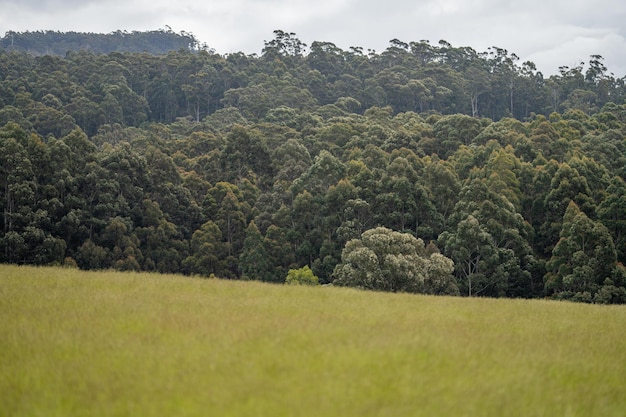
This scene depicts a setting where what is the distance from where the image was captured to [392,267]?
Answer: 34.5 metres

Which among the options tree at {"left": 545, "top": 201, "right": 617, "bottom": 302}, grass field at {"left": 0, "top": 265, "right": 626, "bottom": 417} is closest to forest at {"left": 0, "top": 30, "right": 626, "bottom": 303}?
tree at {"left": 545, "top": 201, "right": 617, "bottom": 302}

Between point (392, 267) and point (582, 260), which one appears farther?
point (582, 260)

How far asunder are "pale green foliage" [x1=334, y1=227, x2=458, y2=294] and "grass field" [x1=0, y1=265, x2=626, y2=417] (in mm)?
18379

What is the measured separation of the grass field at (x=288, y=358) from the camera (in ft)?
26.3

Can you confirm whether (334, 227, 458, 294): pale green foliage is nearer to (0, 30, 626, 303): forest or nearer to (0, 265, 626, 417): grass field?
(0, 30, 626, 303): forest

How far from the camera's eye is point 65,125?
3334 inches

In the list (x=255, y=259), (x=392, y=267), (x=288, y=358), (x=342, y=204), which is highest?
(x=288, y=358)

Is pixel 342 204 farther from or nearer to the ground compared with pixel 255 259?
farther from the ground

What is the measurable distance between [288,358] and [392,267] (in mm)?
25364

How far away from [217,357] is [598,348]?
8095mm

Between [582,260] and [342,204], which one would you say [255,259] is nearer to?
[342,204]

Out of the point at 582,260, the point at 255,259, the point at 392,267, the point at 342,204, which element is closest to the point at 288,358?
the point at 392,267

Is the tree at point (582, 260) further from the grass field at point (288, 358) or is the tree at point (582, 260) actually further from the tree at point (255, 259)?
the grass field at point (288, 358)

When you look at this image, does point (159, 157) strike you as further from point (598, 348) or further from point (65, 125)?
point (598, 348)
